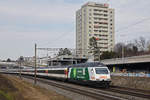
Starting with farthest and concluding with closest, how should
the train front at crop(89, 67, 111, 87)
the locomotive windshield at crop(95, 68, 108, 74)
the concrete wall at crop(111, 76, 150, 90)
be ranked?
the concrete wall at crop(111, 76, 150, 90)
the locomotive windshield at crop(95, 68, 108, 74)
the train front at crop(89, 67, 111, 87)

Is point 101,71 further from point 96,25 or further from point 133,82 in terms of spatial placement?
point 96,25

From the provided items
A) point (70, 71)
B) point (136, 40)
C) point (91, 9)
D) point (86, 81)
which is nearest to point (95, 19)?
point (91, 9)

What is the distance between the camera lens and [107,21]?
14400 cm

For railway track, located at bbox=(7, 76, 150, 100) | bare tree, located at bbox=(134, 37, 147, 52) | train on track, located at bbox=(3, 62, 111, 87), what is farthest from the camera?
bare tree, located at bbox=(134, 37, 147, 52)

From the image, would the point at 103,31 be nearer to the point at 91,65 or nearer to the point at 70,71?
the point at 70,71

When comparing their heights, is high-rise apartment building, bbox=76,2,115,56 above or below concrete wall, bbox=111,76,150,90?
above

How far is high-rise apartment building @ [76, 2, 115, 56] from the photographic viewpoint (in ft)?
449

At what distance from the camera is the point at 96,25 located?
13950cm

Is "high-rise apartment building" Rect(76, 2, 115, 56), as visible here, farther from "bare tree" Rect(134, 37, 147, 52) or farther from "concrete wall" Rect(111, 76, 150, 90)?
"concrete wall" Rect(111, 76, 150, 90)

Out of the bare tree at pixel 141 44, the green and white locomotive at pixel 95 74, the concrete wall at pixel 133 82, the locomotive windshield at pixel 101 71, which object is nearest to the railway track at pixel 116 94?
the green and white locomotive at pixel 95 74

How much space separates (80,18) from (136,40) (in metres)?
49.2

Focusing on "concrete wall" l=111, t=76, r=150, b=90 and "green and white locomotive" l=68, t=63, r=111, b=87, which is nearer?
"green and white locomotive" l=68, t=63, r=111, b=87

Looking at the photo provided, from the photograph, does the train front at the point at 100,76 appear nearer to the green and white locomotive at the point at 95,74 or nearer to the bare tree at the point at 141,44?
the green and white locomotive at the point at 95,74

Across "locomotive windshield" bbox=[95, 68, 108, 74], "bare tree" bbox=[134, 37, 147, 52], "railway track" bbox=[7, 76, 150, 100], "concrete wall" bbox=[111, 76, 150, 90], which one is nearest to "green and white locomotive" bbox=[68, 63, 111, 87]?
"locomotive windshield" bbox=[95, 68, 108, 74]
